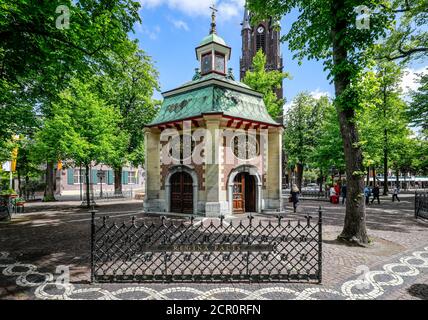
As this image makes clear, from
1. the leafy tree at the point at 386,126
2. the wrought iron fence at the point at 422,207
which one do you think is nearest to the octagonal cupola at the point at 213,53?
the leafy tree at the point at 386,126

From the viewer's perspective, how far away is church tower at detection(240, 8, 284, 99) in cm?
4622

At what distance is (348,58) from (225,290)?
849 cm

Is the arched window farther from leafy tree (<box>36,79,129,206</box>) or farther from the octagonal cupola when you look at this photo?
leafy tree (<box>36,79,129,206</box>)

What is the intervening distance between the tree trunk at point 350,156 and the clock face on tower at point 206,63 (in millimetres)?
10127

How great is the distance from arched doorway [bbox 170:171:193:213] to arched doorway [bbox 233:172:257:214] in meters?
2.95

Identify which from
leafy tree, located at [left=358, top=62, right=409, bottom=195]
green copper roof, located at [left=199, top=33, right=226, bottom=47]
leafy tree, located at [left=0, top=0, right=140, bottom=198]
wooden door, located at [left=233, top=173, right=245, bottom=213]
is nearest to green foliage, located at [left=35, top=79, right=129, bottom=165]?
leafy tree, located at [left=0, top=0, right=140, bottom=198]

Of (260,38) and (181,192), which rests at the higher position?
(260,38)

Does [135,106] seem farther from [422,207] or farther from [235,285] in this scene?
[422,207]

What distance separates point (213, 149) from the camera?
1371cm

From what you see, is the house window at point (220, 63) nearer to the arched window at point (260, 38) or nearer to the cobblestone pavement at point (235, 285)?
the cobblestone pavement at point (235, 285)

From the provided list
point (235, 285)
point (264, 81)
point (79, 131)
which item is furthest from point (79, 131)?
point (235, 285)

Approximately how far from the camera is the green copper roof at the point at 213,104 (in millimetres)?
14336

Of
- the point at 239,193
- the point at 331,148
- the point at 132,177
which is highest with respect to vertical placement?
the point at 331,148
